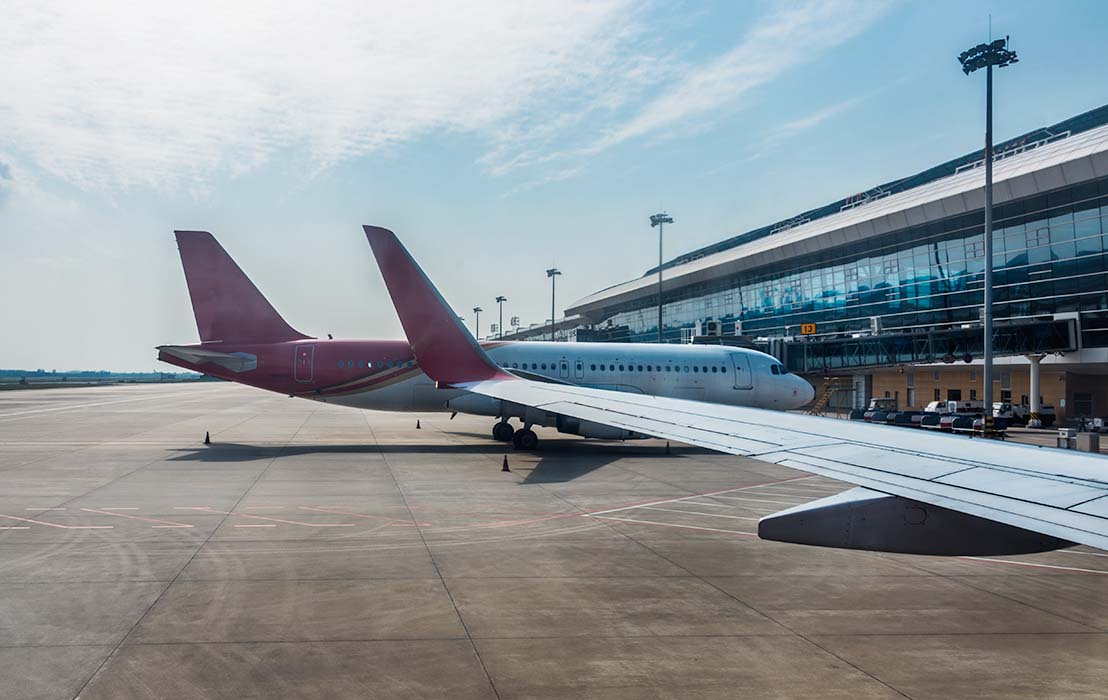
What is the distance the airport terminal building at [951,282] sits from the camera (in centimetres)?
4425

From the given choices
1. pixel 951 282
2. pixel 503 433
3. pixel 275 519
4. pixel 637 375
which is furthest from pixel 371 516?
pixel 951 282

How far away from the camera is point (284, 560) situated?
459 inches

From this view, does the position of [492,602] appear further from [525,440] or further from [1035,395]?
[1035,395]

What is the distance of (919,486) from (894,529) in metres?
0.55

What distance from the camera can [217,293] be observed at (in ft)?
96.9

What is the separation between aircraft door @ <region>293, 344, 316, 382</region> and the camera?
29.4m

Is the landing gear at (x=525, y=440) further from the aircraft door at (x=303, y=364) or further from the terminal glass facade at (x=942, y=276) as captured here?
the terminal glass facade at (x=942, y=276)

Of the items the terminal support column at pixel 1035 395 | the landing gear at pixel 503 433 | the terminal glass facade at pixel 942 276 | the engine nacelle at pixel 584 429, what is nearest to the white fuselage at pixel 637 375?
the landing gear at pixel 503 433

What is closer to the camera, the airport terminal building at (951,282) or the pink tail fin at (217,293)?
the pink tail fin at (217,293)

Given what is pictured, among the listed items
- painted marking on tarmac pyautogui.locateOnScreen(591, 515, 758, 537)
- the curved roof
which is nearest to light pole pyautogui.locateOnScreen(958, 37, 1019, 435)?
the curved roof

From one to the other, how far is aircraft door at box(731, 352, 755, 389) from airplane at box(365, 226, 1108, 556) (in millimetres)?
24793

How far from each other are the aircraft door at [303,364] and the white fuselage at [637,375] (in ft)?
4.46

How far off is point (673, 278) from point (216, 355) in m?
66.2

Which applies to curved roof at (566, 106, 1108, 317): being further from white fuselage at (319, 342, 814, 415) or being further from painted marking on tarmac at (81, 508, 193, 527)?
painted marking on tarmac at (81, 508, 193, 527)
